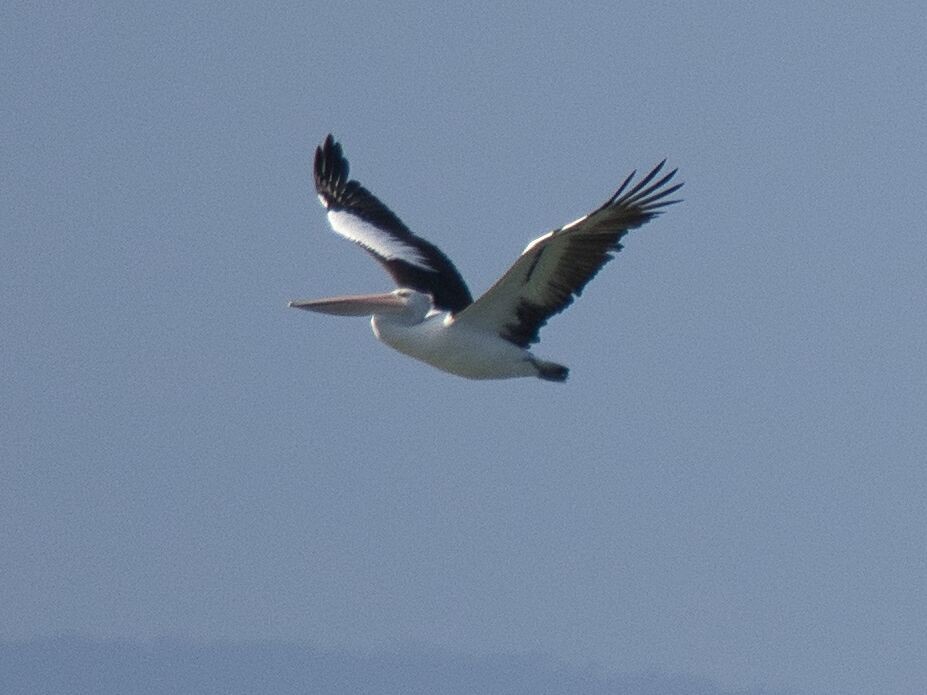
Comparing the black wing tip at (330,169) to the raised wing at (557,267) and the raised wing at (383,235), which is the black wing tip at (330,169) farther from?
the raised wing at (557,267)

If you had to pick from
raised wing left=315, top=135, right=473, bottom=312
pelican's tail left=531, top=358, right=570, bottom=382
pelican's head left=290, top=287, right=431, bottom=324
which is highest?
raised wing left=315, top=135, right=473, bottom=312

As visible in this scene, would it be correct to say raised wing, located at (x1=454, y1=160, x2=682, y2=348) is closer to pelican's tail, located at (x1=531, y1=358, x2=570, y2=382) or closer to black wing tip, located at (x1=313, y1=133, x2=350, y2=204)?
pelican's tail, located at (x1=531, y1=358, x2=570, y2=382)

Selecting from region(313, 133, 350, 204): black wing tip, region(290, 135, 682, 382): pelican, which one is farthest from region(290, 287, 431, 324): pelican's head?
region(313, 133, 350, 204): black wing tip

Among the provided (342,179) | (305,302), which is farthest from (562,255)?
(342,179)

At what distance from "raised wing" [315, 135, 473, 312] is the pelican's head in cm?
56

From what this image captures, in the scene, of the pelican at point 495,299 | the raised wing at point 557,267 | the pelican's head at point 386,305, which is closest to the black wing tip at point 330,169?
the pelican at point 495,299

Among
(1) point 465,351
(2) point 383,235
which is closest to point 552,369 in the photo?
(1) point 465,351

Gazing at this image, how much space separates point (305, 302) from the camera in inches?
582

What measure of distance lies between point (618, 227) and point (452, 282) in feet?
9.09

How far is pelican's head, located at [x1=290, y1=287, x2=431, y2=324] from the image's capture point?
14.1 meters

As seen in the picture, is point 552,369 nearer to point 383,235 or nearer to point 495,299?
point 495,299

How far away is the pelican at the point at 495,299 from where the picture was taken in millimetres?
12672

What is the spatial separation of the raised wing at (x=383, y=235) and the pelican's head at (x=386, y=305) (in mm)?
559

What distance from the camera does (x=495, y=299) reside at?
1323 centimetres
